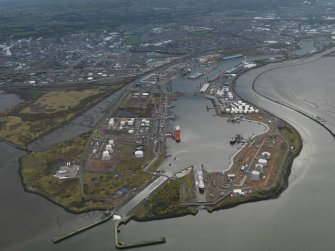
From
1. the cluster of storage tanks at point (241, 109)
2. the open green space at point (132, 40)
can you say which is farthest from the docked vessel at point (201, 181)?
the open green space at point (132, 40)

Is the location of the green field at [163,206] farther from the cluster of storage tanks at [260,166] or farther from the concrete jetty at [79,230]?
the cluster of storage tanks at [260,166]

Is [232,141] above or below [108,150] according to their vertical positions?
below

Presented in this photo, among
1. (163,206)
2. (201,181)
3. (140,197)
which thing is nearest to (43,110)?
(140,197)

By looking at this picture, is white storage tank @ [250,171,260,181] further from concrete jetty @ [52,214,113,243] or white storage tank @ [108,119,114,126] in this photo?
white storage tank @ [108,119,114,126]

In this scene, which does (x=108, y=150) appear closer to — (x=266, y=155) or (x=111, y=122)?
(x=111, y=122)

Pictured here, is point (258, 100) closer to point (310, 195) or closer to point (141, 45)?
point (310, 195)

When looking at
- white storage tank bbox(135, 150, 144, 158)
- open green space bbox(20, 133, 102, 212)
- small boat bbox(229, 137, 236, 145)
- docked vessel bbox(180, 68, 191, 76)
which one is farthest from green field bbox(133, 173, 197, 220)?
docked vessel bbox(180, 68, 191, 76)

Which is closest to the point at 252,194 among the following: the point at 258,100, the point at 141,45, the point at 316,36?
the point at 258,100
